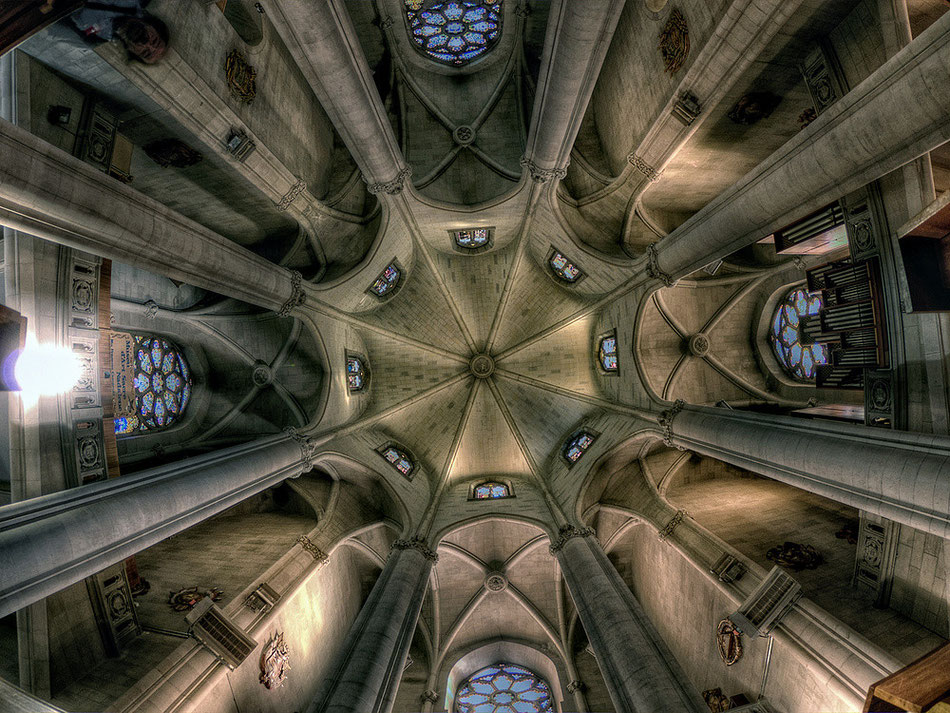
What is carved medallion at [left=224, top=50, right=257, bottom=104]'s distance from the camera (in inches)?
402

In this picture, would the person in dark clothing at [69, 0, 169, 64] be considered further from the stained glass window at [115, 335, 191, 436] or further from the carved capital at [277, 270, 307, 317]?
the stained glass window at [115, 335, 191, 436]

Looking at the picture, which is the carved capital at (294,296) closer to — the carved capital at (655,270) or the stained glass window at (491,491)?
the carved capital at (655,270)

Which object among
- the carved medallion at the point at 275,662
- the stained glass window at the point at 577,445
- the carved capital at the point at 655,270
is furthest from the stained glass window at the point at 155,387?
the carved capital at the point at 655,270

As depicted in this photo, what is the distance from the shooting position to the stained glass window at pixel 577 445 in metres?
16.9

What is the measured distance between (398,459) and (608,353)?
816cm

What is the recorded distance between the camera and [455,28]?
619 inches

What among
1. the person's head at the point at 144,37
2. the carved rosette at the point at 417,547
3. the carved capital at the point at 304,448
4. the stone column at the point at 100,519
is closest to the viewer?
the stone column at the point at 100,519

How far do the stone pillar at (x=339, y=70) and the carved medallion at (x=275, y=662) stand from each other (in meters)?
11.6

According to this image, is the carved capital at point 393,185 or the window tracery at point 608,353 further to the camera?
the window tracery at point 608,353

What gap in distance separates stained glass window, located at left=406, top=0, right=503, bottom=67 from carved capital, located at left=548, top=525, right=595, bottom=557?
47.4 ft

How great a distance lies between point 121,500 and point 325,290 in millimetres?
8361

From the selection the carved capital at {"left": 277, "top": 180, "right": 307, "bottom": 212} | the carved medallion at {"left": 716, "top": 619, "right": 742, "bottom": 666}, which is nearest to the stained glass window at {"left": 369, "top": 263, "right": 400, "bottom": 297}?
the carved capital at {"left": 277, "top": 180, "right": 307, "bottom": 212}

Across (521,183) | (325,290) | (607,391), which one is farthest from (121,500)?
(607,391)

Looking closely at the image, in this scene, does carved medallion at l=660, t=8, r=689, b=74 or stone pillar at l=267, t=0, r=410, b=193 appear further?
carved medallion at l=660, t=8, r=689, b=74
